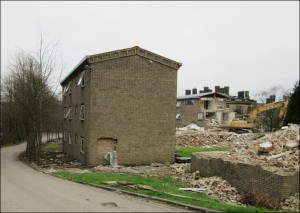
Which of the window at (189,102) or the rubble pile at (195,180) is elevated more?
the window at (189,102)

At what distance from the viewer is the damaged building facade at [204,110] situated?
55.4 metres

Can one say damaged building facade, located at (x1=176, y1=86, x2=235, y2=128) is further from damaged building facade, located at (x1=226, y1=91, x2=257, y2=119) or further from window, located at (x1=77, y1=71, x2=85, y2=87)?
window, located at (x1=77, y1=71, x2=85, y2=87)

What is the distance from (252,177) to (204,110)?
41.6m

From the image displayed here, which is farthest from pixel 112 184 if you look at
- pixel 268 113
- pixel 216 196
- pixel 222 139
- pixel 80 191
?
pixel 268 113

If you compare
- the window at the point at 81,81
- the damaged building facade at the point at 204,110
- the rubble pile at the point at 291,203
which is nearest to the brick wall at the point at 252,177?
the rubble pile at the point at 291,203

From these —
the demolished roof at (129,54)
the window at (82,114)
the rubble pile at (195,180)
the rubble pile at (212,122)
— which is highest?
the demolished roof at (129,54)

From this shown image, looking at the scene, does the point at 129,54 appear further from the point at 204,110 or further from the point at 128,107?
the point at 204,110

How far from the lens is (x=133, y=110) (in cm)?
2461

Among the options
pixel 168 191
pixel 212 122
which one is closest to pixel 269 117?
pixel 212 122

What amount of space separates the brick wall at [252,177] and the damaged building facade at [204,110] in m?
37.5

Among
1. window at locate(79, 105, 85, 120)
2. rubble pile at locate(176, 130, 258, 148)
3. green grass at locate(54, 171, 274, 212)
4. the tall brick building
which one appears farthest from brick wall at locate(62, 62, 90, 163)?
rubble pile at locate(176, 130, 258, 148)

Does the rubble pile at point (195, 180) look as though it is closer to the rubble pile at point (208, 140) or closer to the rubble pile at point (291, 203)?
the rubble pile at point (291, 203)

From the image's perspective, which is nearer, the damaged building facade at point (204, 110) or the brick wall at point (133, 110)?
the brick wall at point (133, 110)

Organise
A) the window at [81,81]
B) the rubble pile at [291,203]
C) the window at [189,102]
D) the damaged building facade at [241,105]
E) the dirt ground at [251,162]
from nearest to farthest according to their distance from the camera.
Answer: the rubble pile at [291,203] < the dirt ground at [251,162] < the window at [81,81] < the window at [189,102] < the damaged building facade at [241,105]
